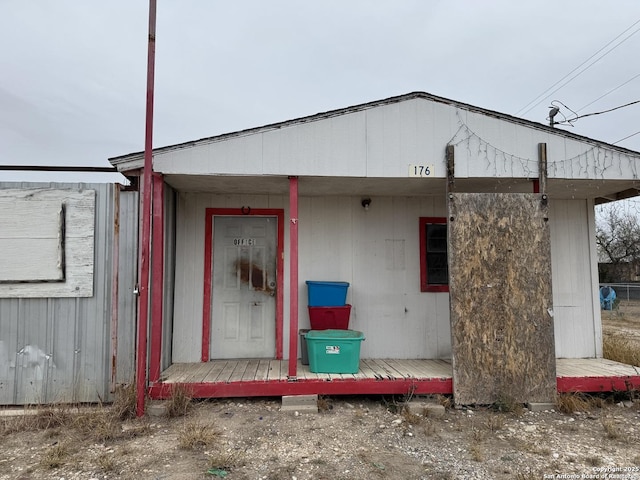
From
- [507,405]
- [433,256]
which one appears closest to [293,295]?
[433,256]

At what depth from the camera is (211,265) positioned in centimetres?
546

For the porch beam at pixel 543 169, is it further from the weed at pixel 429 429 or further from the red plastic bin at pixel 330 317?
the weed at pixel 429 429

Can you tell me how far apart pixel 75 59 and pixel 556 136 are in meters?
8.69

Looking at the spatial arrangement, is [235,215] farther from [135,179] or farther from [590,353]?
[590,353]

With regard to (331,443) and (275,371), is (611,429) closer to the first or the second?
(331,443)

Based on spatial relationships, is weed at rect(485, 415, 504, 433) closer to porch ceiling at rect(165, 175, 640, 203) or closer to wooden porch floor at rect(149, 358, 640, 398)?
wooden porch floor at rect(149, 358, 640, 398)

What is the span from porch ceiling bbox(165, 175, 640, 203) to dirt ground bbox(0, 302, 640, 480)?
2.52 m

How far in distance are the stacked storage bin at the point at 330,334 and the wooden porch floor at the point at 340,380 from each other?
11 cm

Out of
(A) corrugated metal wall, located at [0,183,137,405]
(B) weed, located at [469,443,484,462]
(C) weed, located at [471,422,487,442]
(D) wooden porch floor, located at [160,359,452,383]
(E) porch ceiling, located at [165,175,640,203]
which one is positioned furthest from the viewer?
(E) porch ceiling, located at [165,175,640,203]

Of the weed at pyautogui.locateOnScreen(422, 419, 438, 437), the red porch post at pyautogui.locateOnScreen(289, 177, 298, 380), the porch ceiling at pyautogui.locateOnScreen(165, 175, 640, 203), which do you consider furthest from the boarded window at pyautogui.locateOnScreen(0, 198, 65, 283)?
the weed at pyautogui.locateOnScreen(422, 419, 438, 437)

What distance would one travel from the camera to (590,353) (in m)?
5.67

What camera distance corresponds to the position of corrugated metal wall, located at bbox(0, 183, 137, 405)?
4152mm

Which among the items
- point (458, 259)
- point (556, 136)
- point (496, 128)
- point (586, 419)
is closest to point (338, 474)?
point (458, 259)

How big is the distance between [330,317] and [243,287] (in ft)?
4.35
